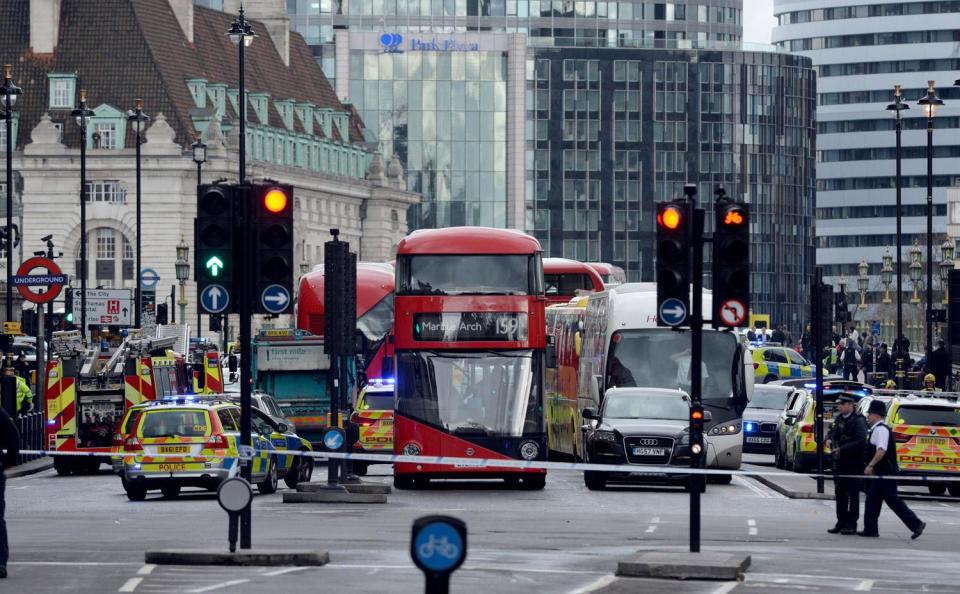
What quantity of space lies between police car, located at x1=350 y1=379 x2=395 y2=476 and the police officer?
15412 millimetres

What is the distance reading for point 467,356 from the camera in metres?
36.0

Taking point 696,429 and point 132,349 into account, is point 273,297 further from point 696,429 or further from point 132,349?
point 132,349

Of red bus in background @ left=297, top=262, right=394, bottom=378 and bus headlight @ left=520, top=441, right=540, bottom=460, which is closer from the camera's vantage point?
bus headlight @ left=520, top=441, right=540, bottom=460

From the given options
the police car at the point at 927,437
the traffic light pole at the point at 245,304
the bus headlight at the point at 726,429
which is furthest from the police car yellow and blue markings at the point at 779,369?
the traffic light pole at the point at 245,304

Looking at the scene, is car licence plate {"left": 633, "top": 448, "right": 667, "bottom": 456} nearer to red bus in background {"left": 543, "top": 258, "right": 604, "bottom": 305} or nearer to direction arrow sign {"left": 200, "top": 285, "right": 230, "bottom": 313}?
direction arrow sign {"left": 200, "top": 285, "right": 230, "bottom": 313}

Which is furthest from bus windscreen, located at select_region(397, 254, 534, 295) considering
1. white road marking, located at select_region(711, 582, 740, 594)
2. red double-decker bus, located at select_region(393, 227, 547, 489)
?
white road marking, located at select_region(711, 582, 740, 594)

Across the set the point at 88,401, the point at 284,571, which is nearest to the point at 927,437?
the point at 88,401

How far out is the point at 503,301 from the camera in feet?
118

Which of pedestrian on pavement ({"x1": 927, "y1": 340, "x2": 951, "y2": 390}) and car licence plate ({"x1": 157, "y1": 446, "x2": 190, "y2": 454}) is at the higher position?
pedestrian on pavement ({"x1": 927, "y1": 340, "x2": 951, "y2": 390})

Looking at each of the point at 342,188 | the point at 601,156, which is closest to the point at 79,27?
the point at 342,188

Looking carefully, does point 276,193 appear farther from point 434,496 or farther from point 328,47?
point 328,47

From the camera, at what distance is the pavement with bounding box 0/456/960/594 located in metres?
20.6

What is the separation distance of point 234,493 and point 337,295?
12473mm

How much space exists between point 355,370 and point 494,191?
111288mm
